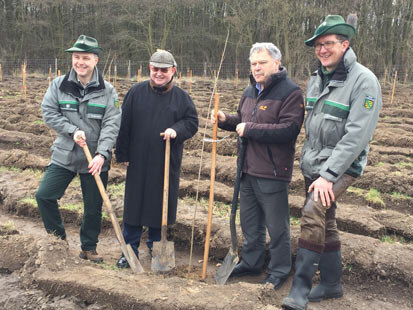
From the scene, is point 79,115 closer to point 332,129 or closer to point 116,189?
point 332,129

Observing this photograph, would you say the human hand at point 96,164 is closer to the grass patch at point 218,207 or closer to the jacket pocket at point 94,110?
the jacket pocket at point 94,110

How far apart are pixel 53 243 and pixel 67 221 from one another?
182cm

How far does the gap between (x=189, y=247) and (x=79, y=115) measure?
6.59 feet

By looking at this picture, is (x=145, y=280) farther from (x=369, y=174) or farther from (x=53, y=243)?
(x=369, y=174)

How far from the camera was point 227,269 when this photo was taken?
12.1 ft

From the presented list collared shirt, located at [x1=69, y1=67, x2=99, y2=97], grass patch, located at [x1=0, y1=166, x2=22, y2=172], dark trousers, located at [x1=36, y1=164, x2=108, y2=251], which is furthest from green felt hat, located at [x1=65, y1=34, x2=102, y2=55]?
grass patch, located at [x1=0, y1=166, x2=22, y2=172]

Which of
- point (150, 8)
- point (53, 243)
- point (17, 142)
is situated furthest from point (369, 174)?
point (150, 8)

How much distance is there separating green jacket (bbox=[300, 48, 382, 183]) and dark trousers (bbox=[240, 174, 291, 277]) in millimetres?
463

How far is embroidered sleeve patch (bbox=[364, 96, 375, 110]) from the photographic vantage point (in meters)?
2.75

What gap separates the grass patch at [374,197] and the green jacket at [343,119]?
9.77ft

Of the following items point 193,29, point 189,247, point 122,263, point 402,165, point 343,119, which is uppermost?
point 193,29

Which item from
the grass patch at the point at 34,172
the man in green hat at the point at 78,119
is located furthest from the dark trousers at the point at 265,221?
the grass patch at the point at 34,172

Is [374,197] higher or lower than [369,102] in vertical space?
lower

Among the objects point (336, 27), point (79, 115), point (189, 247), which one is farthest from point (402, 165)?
point (79, 115)
